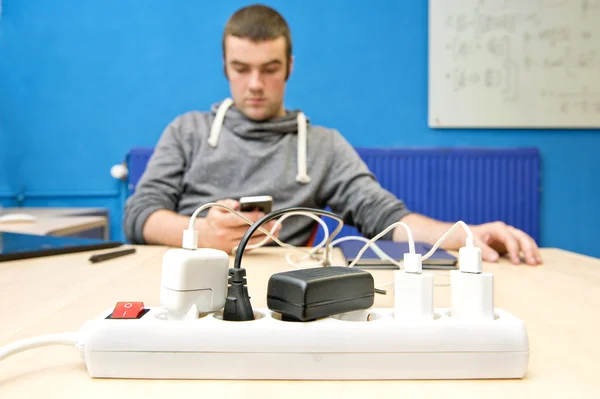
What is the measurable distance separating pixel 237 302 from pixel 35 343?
0.14 m

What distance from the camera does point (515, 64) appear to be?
215 centimetres

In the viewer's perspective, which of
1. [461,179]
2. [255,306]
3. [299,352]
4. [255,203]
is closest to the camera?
[299,352]

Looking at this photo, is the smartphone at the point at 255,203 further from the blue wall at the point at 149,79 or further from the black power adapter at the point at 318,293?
the blue wall at the point at 149,79

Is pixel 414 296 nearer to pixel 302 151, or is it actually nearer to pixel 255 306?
pixel 255 306

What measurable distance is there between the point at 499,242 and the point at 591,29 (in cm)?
178

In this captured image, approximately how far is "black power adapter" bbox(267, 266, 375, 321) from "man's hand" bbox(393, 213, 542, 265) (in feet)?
1.34

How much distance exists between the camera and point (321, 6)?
214 cm

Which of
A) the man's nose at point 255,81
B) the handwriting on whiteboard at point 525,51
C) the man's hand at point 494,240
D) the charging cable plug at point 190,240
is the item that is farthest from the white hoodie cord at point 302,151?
the handwriting on whiteboard at point 525,51

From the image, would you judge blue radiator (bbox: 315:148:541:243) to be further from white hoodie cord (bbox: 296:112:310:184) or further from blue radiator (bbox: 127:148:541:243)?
white hoodie cord (bbox: 296:112:310:184)

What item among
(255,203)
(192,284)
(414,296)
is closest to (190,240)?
(192,284)

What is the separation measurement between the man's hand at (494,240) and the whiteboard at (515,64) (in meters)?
1.25

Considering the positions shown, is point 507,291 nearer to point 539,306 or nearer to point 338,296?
point 539,306

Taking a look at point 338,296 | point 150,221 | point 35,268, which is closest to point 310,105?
point 150,221

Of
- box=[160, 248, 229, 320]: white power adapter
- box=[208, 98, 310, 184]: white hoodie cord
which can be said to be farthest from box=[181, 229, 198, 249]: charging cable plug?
box=[208, 98, 310, 184]: white hoodie cord
